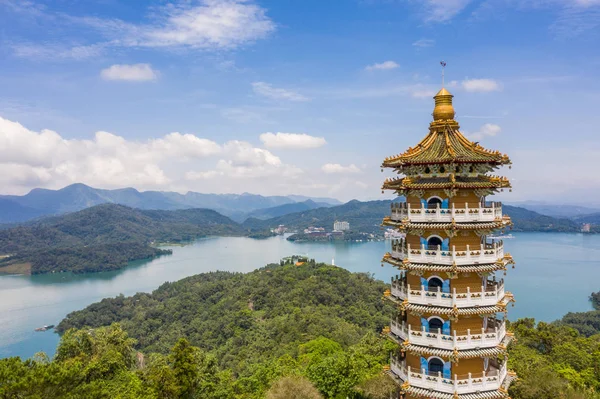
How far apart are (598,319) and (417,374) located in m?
70.0

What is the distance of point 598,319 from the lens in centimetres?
6881

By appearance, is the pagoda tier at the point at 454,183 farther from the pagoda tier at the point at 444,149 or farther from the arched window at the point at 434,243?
the arched window at the point at 434,243

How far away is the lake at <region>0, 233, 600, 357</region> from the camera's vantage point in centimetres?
8450

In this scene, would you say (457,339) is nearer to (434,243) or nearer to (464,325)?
(464,325)

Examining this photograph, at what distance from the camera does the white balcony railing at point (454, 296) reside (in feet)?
47.0

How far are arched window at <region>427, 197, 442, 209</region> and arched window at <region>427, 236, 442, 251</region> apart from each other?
106 cm

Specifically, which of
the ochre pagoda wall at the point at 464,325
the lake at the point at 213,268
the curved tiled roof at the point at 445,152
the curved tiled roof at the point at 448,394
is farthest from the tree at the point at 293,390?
the lake at the point at 213,268

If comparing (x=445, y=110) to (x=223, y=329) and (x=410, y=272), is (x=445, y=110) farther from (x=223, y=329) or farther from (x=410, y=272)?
(x=223, y=329)

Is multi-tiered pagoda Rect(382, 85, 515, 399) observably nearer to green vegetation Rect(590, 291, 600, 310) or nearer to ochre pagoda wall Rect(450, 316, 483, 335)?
ochre pagoda wall Rect(450, 316, 483, 335)

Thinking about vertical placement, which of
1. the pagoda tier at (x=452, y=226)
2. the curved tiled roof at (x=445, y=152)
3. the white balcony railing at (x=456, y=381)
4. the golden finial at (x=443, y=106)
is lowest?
the white balcony railing at (x=456, y=381)

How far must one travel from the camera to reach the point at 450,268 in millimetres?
14328

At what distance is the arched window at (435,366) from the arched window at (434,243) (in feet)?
12.4

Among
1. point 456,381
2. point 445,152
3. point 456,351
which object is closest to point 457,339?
point 456,351

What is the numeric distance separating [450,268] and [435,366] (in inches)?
139
